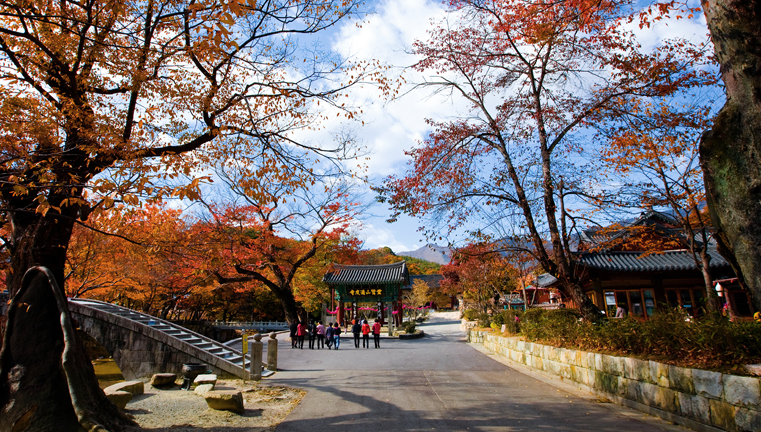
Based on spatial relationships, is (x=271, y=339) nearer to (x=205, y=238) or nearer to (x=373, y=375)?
(x=373, y=375)

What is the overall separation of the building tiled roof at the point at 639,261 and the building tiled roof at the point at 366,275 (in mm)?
14490

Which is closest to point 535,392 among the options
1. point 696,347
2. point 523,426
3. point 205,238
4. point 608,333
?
point 608,333

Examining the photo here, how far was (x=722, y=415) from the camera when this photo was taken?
4648 millimetres

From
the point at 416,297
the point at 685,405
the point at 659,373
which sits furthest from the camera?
the point at 416,297

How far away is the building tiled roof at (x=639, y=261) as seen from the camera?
645 inches

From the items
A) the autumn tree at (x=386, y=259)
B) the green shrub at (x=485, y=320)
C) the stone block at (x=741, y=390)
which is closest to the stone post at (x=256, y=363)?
the stone block at (x=741, y=390)

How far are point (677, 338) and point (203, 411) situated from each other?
7905mm

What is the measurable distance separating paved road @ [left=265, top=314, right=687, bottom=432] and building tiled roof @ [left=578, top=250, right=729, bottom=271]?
8.26 meters

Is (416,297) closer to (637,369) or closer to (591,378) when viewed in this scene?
(591,378)

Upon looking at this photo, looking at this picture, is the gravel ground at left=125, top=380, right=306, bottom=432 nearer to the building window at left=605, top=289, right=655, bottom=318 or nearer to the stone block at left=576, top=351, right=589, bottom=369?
the stone block at left=576, top=351, right=589, bottom=369

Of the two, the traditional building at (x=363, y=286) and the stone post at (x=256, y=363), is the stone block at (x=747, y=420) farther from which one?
the traditional building at (x=363, y=286)

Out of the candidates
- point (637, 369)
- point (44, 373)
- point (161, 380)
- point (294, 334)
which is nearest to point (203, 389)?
point (161, 380)

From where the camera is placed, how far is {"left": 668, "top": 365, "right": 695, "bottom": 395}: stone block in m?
5.16

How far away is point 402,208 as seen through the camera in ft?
34.2
